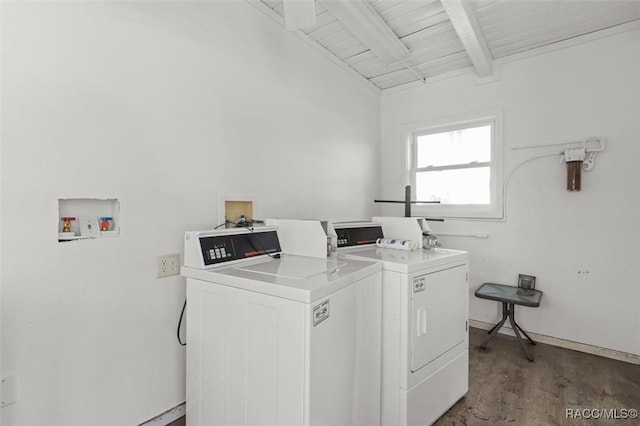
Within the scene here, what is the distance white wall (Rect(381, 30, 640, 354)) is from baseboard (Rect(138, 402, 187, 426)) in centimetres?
267

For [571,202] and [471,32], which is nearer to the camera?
[471,32]

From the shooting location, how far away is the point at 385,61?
9.18 feet

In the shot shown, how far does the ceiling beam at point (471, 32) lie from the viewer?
2074 millimetres

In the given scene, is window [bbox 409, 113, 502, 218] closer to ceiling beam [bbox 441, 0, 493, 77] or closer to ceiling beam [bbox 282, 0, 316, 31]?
ceiling beam [bbox 441, 0, 493, 77]

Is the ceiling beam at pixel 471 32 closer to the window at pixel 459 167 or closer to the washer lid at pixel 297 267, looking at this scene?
the window at pixel 459 167

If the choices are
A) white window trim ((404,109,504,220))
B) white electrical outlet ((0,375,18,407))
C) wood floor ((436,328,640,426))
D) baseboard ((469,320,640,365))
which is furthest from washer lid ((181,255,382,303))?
baseboard ((469,320,640,365))

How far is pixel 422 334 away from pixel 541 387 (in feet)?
3.78

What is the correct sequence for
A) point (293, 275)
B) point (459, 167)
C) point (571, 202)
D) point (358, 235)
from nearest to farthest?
point (293, 275) → point (358, 235) → point (571, 202) → point (459, 167)

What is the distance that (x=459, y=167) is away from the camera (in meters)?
3.27

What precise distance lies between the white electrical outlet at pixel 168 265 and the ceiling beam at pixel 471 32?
2268 mm

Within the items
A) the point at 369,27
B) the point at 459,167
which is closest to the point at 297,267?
the point at 369,27

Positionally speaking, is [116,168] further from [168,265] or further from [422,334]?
[422,334]

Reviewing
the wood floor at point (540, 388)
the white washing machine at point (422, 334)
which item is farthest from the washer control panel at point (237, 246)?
the wood floor at point (540, 388)

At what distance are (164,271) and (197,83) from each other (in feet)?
3.54
